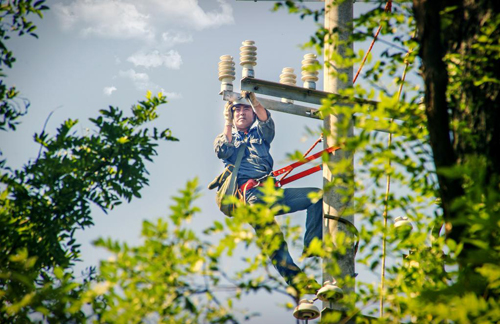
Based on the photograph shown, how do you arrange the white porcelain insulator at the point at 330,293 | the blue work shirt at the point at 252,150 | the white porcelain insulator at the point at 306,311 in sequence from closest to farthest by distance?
the white porcelain insulator at the point at 330,293 → the white porcelain insulator at the point at 306,311 → the blue work shirt at the point at 252,150

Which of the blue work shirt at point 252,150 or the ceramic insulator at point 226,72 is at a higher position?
the ceramic insulator at point 226,72

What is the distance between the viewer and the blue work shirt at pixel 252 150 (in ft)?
29.1

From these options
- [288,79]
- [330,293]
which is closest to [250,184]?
[288,79]

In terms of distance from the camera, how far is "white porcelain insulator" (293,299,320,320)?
6770 mm

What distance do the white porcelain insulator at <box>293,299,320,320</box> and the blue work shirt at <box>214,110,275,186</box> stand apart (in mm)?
2405

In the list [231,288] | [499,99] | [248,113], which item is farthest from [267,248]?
[248,113]

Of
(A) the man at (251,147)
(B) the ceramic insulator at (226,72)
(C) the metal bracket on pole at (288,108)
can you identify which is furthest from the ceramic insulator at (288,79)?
(B) the ceramic insulator at (226,72)

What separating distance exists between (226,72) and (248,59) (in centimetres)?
55

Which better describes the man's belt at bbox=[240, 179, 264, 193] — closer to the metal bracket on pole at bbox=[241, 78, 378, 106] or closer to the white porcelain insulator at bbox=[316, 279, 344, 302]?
the metal bracket on pole at bbox=[241, 78, 378, 106]

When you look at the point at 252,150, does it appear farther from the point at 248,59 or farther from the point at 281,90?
the point at 248,59

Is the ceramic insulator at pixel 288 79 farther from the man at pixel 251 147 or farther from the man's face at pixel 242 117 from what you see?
the man's face at pixel 242 117

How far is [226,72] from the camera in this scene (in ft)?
30.4

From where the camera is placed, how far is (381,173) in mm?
4277

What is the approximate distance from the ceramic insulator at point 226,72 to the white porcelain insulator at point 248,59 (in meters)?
0.32
